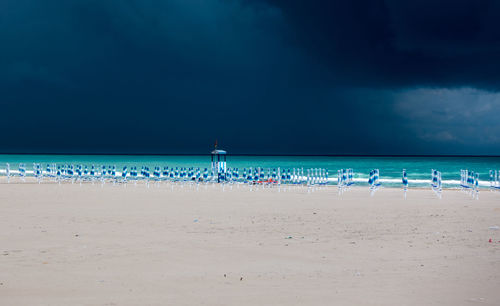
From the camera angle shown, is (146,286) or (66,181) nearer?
(146,286)

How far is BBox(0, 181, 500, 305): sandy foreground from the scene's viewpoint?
504 centimetres

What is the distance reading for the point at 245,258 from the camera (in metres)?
6.89

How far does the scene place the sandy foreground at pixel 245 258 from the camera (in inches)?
198

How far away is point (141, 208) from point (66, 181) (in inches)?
692

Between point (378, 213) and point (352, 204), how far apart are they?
8.96 ft

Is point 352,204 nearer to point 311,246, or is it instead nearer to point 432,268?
point 311,246

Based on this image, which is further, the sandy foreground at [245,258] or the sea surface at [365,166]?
the sea surface at [365,166]

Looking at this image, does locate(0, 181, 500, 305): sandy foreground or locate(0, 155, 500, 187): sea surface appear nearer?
locate(0, 181, 500, 305): sandy foreground

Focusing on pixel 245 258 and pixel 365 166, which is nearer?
pixel 245 258

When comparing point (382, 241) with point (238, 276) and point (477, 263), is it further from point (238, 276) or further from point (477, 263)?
point (238, 276)

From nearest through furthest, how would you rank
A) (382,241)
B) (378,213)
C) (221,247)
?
(221,247), (382,241), (378,213)

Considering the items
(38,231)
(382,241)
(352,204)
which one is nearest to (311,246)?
(382,241)

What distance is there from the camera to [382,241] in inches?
332

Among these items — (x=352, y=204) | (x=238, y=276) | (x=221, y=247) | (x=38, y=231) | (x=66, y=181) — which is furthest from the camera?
(x=66, y=181)
